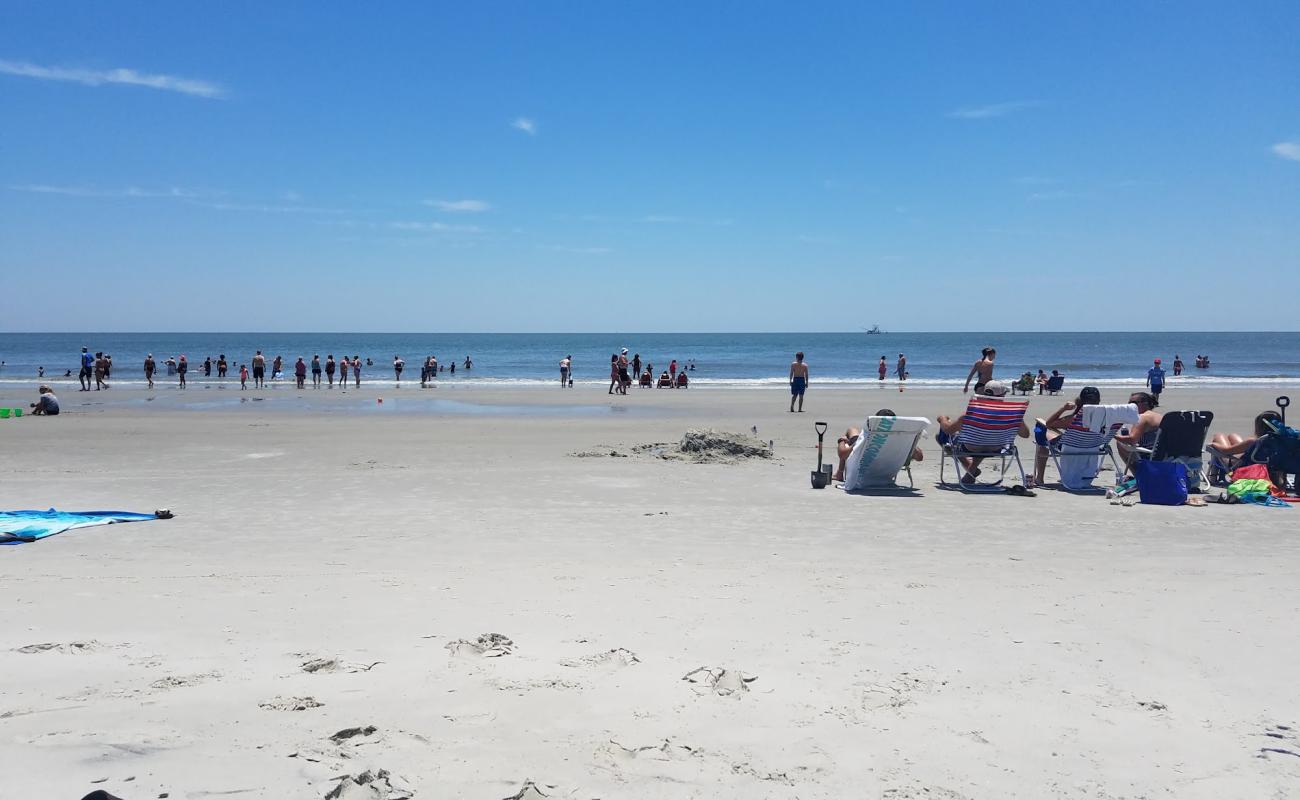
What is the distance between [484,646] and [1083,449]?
25.4 feet

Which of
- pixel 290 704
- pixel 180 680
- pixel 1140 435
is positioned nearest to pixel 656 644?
pixel 290 704

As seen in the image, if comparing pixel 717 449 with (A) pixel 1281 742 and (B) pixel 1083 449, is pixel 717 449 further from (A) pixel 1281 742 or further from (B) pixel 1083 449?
(A) pixel 1281 742

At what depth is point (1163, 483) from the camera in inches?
353

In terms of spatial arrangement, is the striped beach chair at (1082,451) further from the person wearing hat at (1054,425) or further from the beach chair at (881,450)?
the beach chair at (881,450)

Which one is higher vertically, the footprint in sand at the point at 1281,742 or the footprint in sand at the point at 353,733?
the footprint in sand at the point at 1281,742

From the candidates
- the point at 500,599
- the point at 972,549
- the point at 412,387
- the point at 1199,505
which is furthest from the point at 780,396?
the point at 500,599

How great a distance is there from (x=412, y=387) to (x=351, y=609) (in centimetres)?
3123

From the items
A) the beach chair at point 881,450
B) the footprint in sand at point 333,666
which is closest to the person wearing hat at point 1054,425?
the beach chair at point 881,450

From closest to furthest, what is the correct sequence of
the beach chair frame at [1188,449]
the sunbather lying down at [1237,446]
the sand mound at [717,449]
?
the beach chair frame at [1188,449], the sunbather lying down at [1237,446], the sand mound at [717,449]

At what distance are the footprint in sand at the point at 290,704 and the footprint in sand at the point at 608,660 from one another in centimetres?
112

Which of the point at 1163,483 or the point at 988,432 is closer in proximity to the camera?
the point at 1163,483

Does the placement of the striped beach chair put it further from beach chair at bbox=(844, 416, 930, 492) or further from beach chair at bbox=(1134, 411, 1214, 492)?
beach chair at bbox=(844, 416, 930, 492)

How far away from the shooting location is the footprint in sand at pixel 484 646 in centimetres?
451

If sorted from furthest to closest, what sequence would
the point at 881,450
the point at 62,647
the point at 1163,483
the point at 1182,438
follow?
1. the point at 881,450
2. the point at 1182,438
3. the point at 1163,483
4. the point at 62,647
